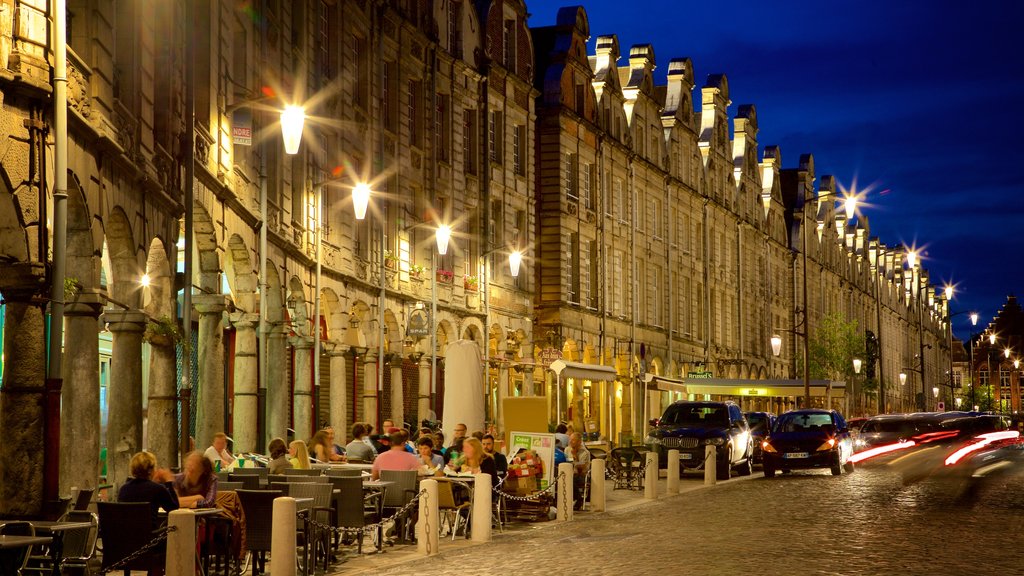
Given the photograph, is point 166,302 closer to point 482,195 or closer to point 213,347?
point 213,347

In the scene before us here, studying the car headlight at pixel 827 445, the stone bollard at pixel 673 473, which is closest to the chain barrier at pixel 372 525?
the stone bollard at pixel 673 473

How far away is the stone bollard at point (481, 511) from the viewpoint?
1938 cm

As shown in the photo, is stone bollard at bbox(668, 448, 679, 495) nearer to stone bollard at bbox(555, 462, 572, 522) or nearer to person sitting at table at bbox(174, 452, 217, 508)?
stone bollard at bbox(555, 462, 572, 522)

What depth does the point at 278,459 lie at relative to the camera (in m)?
19.5

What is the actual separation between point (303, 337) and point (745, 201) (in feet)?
166

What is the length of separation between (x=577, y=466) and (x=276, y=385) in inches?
296

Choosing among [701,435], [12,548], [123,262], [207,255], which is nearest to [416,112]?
[701,435]

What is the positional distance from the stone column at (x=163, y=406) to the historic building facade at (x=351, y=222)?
0.03 m

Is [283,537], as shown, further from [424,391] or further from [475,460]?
[424,391]

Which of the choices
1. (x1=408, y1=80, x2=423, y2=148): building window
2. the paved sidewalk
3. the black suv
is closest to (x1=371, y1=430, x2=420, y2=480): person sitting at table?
the paved sidewalk

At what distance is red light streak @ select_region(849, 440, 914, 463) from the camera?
128 ft

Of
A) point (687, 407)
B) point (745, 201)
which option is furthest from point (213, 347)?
point (745, 201)

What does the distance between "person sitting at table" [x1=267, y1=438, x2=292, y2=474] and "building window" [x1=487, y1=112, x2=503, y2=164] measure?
28.4 m

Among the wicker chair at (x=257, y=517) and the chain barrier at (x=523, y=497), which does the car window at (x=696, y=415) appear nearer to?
the chain barrier at (x=523, y=497)
